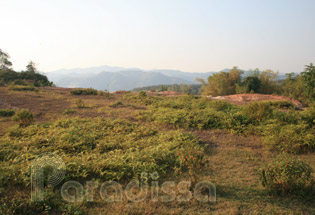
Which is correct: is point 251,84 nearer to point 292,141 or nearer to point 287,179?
point 292,141

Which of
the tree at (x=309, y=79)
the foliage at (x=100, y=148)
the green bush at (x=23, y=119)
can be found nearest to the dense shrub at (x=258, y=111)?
the foliage at (x=100, y=148)

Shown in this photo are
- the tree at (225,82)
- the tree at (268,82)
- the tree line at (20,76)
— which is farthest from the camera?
the tree at (225,82)

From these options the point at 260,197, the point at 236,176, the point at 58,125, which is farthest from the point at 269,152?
the point at 58,125

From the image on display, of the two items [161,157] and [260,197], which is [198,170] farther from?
[260,197]

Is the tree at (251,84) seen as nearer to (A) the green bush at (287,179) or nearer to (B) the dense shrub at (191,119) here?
(B) the dense shrub at (191,119)

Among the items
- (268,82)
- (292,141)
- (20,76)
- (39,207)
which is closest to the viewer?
(39,207)

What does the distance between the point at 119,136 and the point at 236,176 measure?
3.37m

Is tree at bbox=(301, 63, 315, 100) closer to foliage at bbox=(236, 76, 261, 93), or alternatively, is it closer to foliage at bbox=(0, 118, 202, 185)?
foliage at bbox=(236, 76, 261, 93)

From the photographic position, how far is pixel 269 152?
16.2ft

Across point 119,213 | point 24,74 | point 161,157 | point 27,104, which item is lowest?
point 119,213

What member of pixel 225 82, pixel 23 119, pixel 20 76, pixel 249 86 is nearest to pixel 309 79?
pixel 249 86

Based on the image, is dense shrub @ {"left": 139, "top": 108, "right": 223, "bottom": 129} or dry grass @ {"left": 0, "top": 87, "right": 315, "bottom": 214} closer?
dry grass @ {"left": 0, "top": 87, "right": 315, "bottom": 214}

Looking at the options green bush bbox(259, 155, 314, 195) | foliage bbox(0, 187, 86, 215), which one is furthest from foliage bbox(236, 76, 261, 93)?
foliage bbox(0, 187, 86, 215)

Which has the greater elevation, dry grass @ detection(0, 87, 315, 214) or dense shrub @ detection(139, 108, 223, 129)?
dense shrub @ detection(139, 108, 223, 129)
